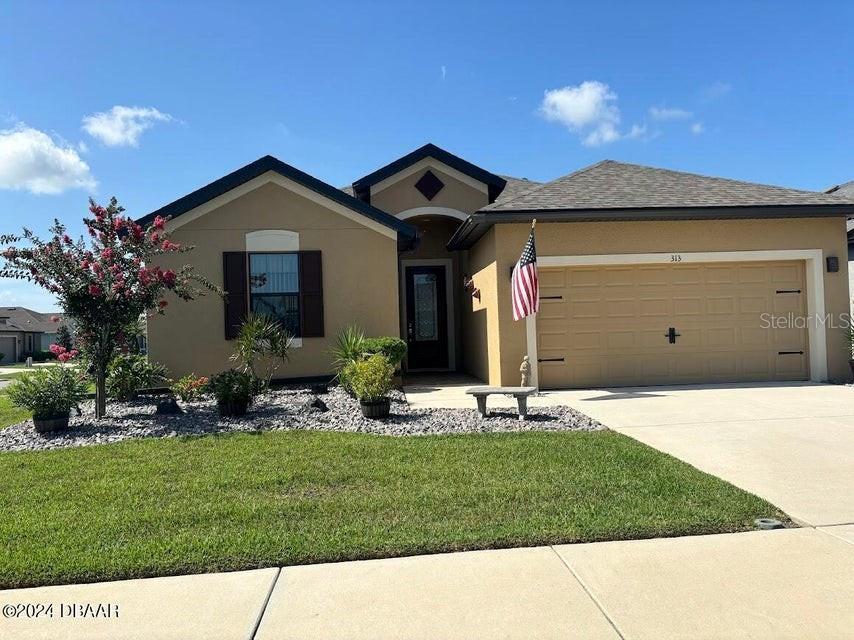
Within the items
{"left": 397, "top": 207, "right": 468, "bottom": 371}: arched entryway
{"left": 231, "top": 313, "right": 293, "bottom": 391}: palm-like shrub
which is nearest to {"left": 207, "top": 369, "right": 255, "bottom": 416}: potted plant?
{"left": 231, "top": 313, "right": 293, "bottom": 391}: palm-like shrub

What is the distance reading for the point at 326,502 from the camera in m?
4.64

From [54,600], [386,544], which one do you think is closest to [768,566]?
[386,544]

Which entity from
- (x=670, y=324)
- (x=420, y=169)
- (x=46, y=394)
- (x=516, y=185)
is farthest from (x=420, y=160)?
(x=46, y=394)

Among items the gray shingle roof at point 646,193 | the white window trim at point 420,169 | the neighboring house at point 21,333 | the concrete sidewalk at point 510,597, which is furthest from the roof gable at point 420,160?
the neighboring house at point 21,333

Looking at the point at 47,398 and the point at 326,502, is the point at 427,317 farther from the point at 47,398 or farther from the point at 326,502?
the point at 326,502

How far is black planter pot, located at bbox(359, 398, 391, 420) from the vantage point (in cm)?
800

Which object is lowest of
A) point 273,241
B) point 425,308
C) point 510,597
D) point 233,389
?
point 510,597

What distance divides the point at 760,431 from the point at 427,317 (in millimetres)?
9661

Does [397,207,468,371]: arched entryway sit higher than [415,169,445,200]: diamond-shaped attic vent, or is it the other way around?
[415,169,445,200]: diamond-shaped attic vent

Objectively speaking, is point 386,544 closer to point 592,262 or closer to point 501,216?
point 501,216

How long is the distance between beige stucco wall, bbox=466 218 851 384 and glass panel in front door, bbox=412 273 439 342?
435 centimetres

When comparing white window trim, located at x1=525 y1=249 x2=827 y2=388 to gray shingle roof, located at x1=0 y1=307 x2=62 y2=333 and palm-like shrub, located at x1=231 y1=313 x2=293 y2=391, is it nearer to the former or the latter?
palm-like shrub, located at x1=231 y1=313 x2=293 y2=391

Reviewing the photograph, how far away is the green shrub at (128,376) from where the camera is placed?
10.0 meters

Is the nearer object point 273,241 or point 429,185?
point 273,241
